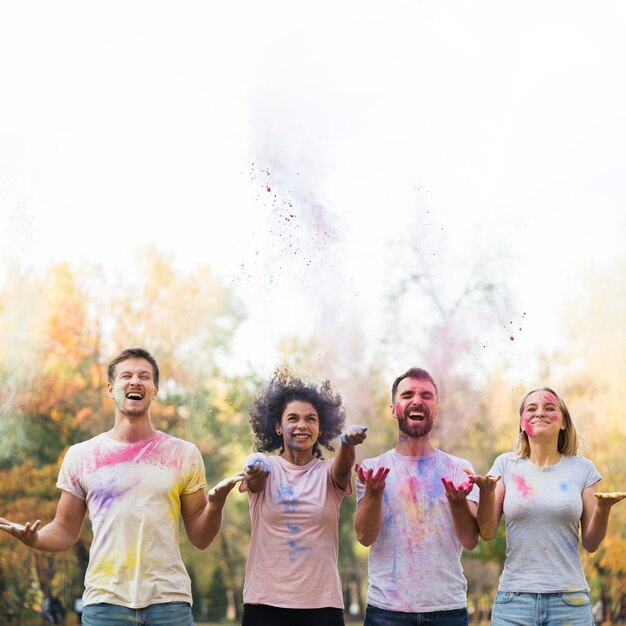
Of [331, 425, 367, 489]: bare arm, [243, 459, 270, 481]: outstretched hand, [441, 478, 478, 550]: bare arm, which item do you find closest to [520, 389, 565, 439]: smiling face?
[441, 478, 478, 550]: bare arm

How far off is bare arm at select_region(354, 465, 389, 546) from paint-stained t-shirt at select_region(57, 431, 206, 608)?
2.35ft

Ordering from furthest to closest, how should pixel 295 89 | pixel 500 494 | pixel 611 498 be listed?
pixel 295 89 → pixel 500 494 → pixel 611 498

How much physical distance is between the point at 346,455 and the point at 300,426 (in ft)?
1.07

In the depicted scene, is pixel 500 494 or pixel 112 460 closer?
pixel 112 460

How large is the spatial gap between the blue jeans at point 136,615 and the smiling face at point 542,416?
1774 millimetres

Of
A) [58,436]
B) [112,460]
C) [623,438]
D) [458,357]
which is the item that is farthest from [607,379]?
[112,460]

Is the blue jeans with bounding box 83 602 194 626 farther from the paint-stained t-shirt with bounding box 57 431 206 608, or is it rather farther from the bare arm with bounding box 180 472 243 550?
the bare arm with bounding box 180 472 243 550

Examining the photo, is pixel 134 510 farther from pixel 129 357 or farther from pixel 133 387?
pixel 129 357

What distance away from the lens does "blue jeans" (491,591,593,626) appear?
405cm

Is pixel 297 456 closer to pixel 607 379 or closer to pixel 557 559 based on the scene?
pixel 557 559

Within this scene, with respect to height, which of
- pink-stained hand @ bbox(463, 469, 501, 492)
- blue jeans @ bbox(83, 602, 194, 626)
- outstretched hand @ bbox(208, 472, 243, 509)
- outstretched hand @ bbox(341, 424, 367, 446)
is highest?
outstretched hand @ bbox(341, 424, 367, 446)

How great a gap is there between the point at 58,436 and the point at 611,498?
12.7m

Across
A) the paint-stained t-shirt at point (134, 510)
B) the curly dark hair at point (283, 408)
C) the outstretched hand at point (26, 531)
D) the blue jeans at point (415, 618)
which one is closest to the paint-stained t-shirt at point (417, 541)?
the blue jeans at point (415, 618)

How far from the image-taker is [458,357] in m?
15.1
